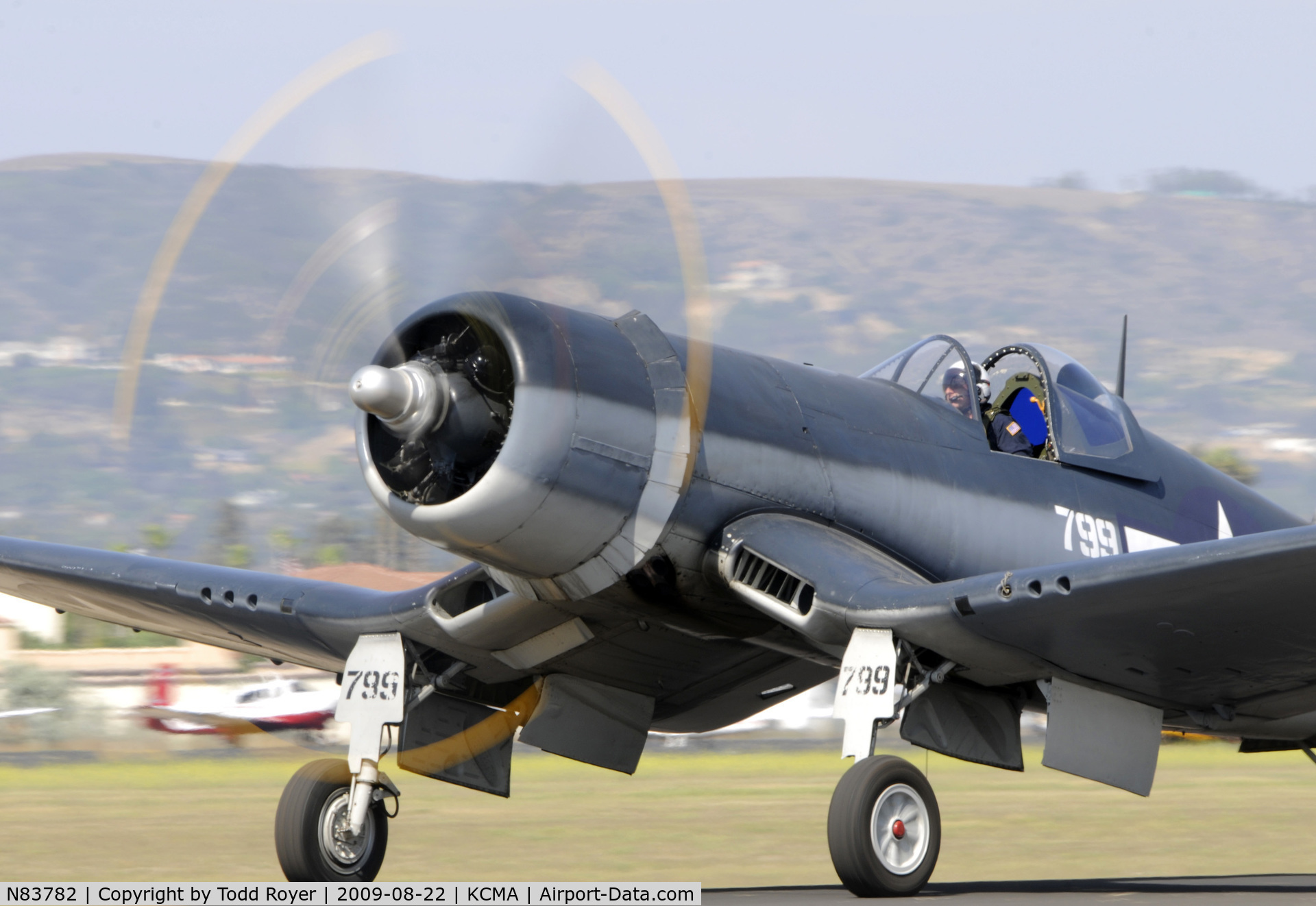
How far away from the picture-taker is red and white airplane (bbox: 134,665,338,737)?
3272 cm

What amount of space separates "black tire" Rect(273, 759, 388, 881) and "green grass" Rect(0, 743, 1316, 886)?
0.84 feet

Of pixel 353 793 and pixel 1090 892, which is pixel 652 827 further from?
pixel 1090 892

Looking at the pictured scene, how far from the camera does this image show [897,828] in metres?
8.02

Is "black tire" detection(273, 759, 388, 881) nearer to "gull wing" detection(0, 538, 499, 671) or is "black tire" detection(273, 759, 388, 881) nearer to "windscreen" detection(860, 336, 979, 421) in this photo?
"gull wing" detection(0, 538, 499, 671)

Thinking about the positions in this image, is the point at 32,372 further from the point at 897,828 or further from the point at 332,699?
the point at 897,828

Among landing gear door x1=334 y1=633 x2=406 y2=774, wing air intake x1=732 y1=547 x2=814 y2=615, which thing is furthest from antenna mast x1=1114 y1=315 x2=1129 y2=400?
landing gear door x1=334 y1=633 x2=406 y2=774

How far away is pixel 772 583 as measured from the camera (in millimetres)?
8242

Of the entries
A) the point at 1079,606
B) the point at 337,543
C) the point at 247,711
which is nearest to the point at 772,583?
the point at 1079,606

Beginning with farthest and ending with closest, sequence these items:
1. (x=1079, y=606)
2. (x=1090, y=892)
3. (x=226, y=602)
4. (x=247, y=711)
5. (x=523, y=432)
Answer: (x=247, y=711), (x=226, y=602), (x=1090, y=892), (x=1079, y=606), (x=523, y=432)

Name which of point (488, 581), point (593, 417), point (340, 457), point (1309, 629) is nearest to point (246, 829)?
point (488, 581)

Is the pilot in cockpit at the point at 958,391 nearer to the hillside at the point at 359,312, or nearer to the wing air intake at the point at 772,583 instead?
the hillside at the point at 359,312

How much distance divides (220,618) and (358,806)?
207cm

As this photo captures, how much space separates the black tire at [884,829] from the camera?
25.7ft

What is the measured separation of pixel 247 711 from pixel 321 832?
85.8 feet
